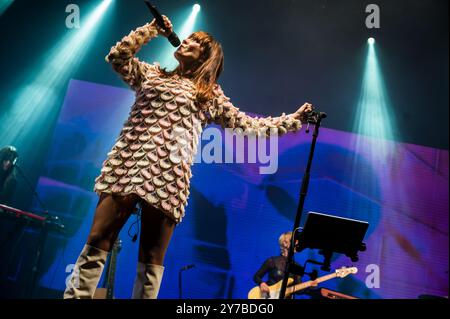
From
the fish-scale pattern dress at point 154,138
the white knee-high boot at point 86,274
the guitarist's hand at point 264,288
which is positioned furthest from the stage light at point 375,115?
the white knee-high boot at point 86,274

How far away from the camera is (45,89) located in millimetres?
5766

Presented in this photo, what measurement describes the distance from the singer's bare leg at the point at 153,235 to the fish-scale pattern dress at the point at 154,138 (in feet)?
0.16

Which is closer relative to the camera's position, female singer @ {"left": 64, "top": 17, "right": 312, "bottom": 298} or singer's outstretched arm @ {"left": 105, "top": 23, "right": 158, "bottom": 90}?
female singer @ {"left": 64, "top": 17, "right": 312, "bottom": 298}

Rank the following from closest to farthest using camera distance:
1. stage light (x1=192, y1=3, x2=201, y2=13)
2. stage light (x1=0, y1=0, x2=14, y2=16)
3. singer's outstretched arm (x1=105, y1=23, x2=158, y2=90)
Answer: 1. singer's outstretched arm (x1=105, y1=23, x2=158, y2=90)
2. stage light (x1=0, y1=0, x2=14, y2=16)
3. stage light (x1=192, y1=3, x2=201, y2=13)

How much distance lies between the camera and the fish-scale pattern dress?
2.02 m

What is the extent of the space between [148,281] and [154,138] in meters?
0.72

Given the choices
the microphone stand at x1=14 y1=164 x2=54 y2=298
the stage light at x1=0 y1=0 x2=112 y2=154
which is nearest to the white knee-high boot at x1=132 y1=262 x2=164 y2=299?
the microphone stand at x1=14 y1=164 x2=54 y2=298

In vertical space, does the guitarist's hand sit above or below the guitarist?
below

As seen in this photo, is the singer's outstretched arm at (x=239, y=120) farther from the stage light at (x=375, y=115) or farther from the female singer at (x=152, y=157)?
the stage light at (x=375, y=115)

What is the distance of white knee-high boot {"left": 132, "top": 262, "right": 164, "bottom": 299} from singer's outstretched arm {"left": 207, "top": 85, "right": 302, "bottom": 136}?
99 centimetres

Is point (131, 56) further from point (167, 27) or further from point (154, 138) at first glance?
point (154, 138)

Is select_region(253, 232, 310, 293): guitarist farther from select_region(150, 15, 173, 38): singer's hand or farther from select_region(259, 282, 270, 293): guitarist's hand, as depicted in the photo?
select_region(150, 15, 173, 38): singer's hand

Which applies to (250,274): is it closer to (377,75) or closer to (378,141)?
(378,141)

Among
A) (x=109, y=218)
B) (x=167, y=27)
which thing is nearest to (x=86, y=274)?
(x=109, y=218)
